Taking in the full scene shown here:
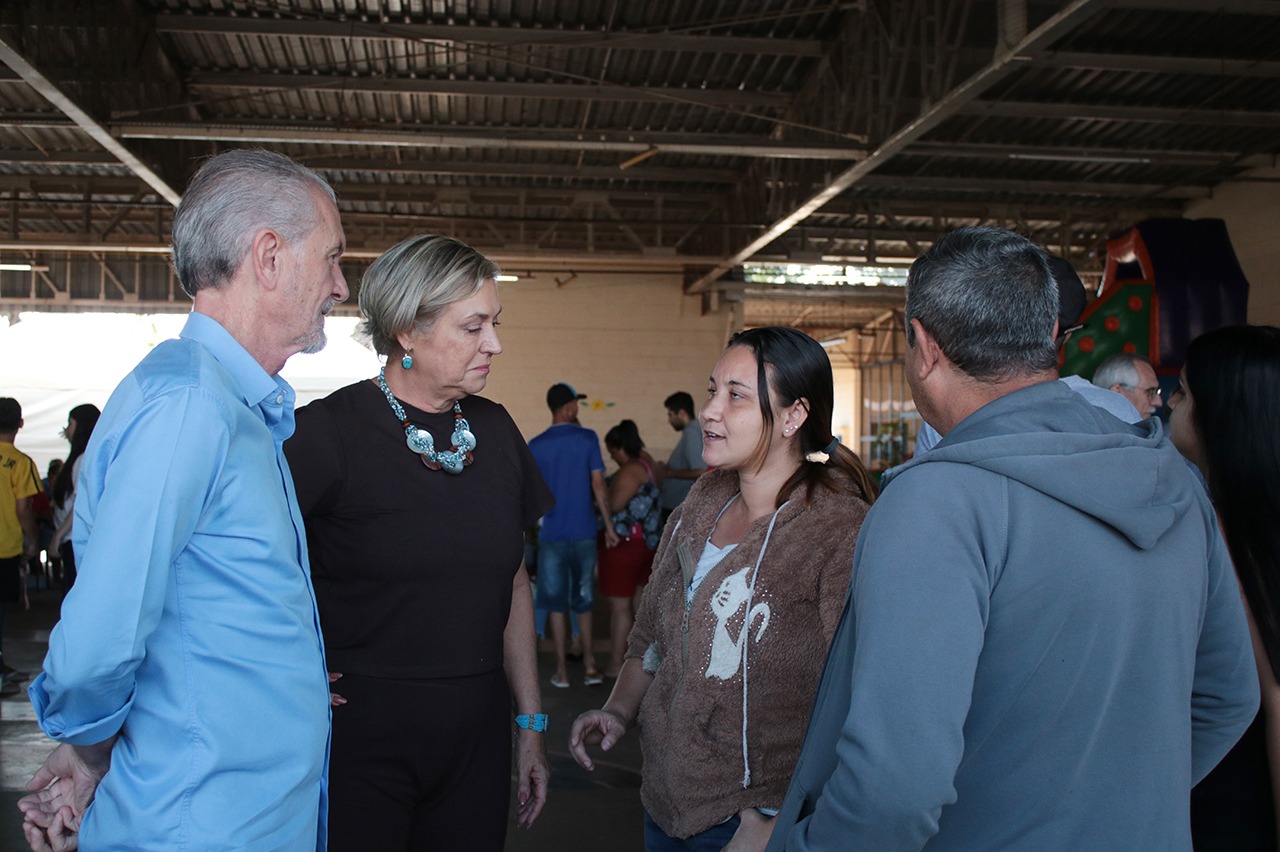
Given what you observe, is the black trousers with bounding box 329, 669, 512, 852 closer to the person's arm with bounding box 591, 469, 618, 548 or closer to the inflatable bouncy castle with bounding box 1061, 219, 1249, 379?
the person's arm with bounding box 591, 469, 618, 548

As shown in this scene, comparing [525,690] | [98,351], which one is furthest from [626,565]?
[98,351]

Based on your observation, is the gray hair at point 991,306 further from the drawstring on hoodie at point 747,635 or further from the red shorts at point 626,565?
the red shorts at point 626,565

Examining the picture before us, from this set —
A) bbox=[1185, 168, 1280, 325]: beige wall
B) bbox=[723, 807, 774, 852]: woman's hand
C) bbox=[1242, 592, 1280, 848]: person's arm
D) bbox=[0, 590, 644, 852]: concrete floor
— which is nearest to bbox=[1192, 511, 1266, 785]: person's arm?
bbox=[1242, 592, 1280, 848]: person's arm

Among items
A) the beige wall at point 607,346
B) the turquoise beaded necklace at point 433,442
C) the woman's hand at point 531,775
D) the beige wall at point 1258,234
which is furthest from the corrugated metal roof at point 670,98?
the woman's hand at point 531,775

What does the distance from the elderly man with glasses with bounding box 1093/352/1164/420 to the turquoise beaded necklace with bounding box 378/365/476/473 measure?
3.37 meters

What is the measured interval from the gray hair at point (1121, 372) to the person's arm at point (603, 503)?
3147 mm

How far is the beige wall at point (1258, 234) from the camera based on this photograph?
10.9 m

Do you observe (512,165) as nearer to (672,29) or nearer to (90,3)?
(672,29)

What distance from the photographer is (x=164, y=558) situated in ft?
4.20

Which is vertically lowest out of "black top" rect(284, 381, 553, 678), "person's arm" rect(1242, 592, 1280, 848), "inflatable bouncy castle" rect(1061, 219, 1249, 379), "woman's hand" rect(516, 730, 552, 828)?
"woman's hand" rect(516, 730, 552, 828)

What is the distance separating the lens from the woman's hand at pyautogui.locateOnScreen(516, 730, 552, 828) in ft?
7.51

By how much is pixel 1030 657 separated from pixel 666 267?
13.4 metres

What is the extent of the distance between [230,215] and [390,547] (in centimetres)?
75

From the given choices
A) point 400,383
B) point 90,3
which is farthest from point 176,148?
point 400,383
